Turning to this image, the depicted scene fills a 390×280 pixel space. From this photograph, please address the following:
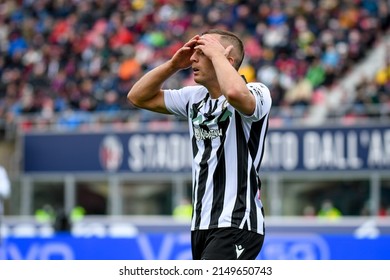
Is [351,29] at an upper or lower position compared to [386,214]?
upper

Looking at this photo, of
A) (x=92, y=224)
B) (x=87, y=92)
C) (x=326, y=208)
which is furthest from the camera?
(x=87, y=92)

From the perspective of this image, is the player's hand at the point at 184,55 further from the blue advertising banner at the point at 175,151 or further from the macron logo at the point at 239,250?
the blue advertising banner at the point at 175,151

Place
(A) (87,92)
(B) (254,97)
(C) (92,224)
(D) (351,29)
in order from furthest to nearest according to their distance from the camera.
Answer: (A) (87,92) → (D) (351,29) → (C) (92,224) → (B) (254,97)

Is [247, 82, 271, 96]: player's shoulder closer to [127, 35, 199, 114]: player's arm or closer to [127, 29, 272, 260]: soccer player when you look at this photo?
[127, 29, 272, 260]: soccer player

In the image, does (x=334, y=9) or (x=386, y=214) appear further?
(x=334, y=9)

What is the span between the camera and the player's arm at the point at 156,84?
19.0 ft

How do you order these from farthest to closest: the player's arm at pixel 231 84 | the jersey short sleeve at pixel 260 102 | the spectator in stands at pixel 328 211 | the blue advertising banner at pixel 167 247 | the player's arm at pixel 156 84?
the spectator in stands at pixel 328 211 → the blue advertising banner at pixel 167 247 → the player's arm at pixel 156 84 → the jersey short sleeve at pixel 260 102 → the player's arm at pixel 231 84

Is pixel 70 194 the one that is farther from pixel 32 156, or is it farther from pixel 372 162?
pixel 372 162

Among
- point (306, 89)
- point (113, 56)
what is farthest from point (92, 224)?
point (113, 56)

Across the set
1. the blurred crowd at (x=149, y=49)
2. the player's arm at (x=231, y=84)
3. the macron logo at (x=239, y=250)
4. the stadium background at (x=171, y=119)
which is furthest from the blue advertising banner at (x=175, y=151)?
the player's arm at (x=231, y=84)

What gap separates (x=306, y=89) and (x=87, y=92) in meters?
5.29

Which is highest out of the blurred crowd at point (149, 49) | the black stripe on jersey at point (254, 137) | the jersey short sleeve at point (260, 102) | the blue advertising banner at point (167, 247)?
the blurred crowd at point (149, 49)

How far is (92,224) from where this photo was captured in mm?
17531

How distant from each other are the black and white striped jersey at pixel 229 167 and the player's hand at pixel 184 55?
34 centimetres
